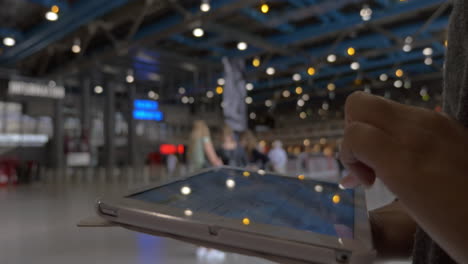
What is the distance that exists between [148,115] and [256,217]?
14.0 metres

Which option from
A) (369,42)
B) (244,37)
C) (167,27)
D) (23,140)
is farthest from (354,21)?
(23,140)

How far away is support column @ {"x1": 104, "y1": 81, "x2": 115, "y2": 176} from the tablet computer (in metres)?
17.4

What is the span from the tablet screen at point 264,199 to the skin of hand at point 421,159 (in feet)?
0.41

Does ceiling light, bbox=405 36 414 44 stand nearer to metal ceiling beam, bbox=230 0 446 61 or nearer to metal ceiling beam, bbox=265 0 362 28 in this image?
metal ceiling beam, bbox=230 0 446 61

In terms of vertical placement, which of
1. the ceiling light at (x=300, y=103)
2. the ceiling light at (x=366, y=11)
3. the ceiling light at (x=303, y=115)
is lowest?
the ceiling light at (x=303, y=115)

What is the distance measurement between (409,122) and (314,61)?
13118 millimetres

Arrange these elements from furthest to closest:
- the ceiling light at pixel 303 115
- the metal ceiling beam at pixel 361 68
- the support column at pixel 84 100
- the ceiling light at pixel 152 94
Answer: the ceiling light at pixel 303 115
the ceiling light at pixel 152 94
the support column at pixel 84 100
the metal ceiling beam at pixel 361 68

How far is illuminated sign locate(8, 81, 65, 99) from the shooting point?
10648 millimetres

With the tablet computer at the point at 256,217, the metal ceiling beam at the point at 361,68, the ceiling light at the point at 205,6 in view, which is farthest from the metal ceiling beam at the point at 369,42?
the tablet computer at the point at 256,217

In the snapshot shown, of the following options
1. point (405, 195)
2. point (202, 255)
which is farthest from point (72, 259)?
point (405, 195)

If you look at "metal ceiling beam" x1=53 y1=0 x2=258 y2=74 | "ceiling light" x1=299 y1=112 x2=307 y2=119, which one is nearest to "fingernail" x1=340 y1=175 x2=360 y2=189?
"metal ceiling beam" x1=53 y1=0 x2=258 y2=74

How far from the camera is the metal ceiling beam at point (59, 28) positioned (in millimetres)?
8688

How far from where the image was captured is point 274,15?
31.6 feet

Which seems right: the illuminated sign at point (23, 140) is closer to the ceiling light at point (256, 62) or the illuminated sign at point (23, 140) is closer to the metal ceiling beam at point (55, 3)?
the metal ceiling beam at point (55, 3)
